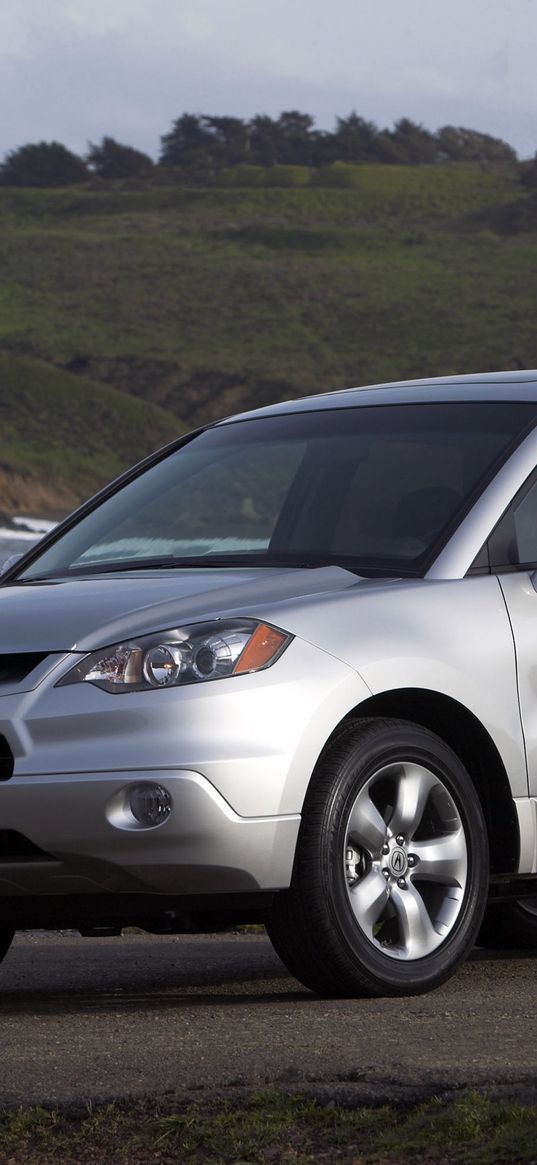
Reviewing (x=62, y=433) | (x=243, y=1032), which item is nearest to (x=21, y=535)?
(x=62, y=433)

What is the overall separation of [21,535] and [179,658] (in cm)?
5117

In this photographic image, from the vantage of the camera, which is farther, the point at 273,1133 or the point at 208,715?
the point at 208,715

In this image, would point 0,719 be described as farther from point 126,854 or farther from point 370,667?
point 370,667

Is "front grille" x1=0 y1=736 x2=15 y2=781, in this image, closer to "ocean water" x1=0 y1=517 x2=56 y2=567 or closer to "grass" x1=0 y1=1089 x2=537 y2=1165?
"grass" x1=0 y1=1089 x2=537 y2=1165

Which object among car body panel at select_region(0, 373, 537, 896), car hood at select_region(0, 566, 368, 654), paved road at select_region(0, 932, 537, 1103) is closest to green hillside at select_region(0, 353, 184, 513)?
paved road at select_region(0, 932, 537, 1103)

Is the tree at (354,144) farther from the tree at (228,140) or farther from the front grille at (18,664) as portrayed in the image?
the front grille at (18,664)

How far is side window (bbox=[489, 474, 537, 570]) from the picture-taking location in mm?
5770

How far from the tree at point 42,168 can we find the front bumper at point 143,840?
159676 mm

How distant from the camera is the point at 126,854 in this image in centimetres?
504

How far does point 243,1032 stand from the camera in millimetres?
4957

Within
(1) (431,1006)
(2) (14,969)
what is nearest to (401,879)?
(1) (431,1006)

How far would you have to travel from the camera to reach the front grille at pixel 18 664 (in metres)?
5.21

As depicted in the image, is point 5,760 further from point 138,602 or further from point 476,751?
point 476,751

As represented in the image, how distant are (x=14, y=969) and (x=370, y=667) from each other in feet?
7.78
